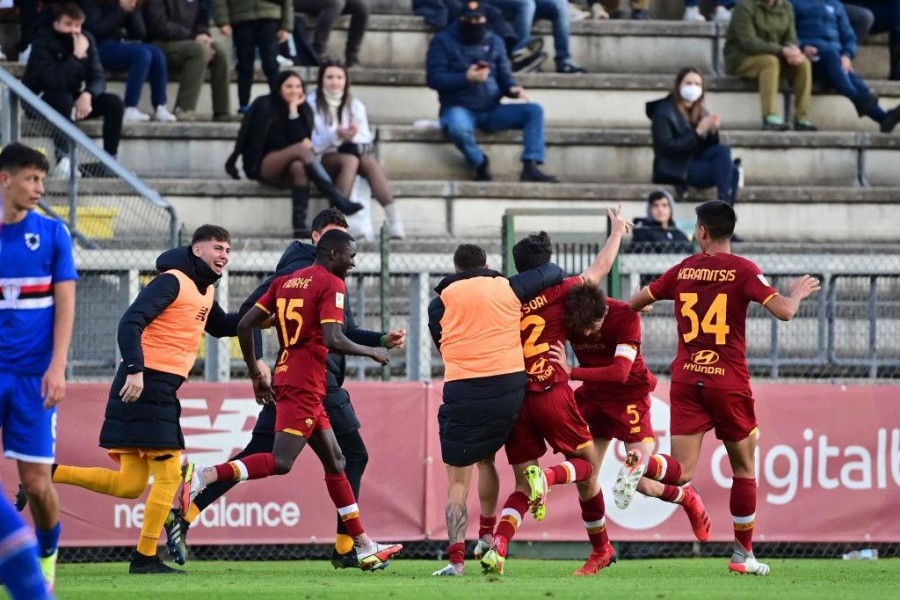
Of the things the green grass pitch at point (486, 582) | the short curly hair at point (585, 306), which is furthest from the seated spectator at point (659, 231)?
the short curly hair at point (585, 306)

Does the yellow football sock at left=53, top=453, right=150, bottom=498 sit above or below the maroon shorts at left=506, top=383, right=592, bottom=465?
below

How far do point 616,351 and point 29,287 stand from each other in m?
3.95

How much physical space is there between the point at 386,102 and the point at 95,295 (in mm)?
6462

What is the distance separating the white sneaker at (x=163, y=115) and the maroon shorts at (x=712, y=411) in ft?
29.9

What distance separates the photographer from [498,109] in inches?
746

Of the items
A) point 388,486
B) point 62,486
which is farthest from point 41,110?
point 388,486

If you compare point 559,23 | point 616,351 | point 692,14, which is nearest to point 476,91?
point 559,23

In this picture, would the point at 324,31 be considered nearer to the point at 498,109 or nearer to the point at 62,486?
the point at 498,109

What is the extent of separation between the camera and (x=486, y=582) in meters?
10.1

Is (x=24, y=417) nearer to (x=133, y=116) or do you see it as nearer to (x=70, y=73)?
(x=70, y=73)

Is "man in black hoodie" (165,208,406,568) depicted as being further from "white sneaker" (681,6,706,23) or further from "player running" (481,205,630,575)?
"white sneaker" (681,6,706,23)

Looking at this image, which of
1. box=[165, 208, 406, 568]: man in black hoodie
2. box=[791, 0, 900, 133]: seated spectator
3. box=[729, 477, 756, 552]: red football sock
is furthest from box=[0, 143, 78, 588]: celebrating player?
box=[791, 0, 900, 133]: seated spectator

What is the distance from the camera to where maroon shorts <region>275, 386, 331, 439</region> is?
10828 mm

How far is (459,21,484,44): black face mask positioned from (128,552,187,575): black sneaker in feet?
29.1
